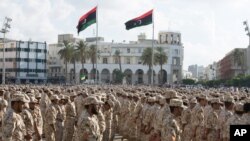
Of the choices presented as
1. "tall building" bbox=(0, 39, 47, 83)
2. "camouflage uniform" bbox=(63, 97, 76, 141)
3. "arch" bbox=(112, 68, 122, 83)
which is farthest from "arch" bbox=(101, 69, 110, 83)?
"camouflage uniform" bbox=(63, 97, 76, 141)

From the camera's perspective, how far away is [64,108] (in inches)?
565

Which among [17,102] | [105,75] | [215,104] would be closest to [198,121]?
[215,104]

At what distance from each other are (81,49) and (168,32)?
131ft

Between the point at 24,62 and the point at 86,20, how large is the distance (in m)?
52.2

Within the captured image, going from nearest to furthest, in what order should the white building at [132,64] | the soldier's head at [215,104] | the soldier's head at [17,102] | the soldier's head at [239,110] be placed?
the soldier's head at [17,102] < the soldier's head at [239,110] < the soldier's head at [215,104] < the white building at [132,64]

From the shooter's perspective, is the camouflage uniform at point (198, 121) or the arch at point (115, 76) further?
the arch at point (115, 76)

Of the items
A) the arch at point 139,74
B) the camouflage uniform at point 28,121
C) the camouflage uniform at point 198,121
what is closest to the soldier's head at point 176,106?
the camouflage uniform at point 28,121

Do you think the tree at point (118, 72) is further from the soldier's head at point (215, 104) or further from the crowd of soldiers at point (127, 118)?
the soldier's head at point (215, 104)

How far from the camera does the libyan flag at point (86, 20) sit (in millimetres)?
47656

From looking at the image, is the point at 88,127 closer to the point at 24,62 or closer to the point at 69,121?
the point at 69,121

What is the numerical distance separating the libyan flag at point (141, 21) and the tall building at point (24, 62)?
Answer: 5290cm

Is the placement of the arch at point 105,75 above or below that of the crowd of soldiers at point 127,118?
above

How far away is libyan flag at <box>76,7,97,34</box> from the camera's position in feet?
156

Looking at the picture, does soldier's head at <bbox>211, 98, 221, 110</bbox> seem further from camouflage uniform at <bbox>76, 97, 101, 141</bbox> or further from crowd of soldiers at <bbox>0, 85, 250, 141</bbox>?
camouflage uniform at <bbox>76, 97, 101, 141</bbox>
